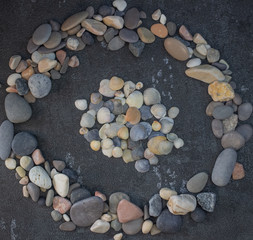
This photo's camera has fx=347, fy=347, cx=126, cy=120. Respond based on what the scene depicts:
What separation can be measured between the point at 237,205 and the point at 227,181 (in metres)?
0.07

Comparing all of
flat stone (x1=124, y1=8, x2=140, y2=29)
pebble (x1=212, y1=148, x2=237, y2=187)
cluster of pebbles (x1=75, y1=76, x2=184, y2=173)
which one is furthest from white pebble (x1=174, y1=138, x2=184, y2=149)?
flat stone (x1=124, y1=8, x2=140, y2=29)

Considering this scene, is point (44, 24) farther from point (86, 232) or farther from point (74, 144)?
point (86, 232)

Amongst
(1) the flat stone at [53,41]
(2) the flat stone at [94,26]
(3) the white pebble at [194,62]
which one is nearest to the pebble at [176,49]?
(3) the white pebble at [194,62]

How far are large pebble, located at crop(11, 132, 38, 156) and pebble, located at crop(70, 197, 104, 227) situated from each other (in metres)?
0.19

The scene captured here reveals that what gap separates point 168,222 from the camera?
2.84 ft

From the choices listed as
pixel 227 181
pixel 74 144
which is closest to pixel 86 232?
pixel 74 144

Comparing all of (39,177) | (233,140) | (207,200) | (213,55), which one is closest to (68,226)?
(39,177)

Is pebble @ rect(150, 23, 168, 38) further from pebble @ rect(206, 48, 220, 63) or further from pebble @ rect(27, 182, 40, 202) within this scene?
pebble @ rect(27, 182, 40, 202)

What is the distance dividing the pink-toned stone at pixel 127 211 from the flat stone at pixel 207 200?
0.15m

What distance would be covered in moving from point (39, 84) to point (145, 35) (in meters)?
0.30

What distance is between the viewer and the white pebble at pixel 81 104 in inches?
35.0

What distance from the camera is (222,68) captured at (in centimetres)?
87

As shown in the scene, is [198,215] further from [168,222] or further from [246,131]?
[246,131]

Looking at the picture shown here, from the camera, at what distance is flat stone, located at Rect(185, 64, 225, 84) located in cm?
86
